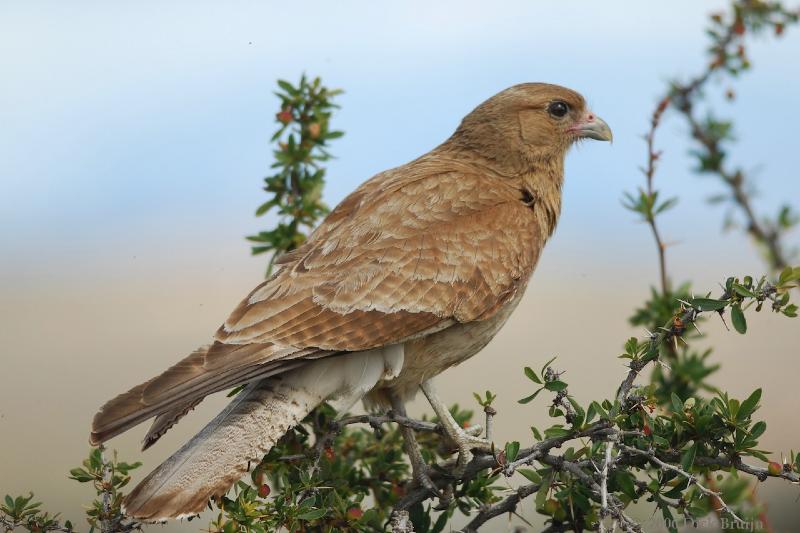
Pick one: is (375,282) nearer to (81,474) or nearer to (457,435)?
(457,435)

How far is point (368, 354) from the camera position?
465 cm

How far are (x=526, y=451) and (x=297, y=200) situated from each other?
2128 mm

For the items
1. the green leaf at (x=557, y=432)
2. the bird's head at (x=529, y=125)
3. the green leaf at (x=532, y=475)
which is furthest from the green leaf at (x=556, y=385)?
the bird's head at (x=529, y=125)

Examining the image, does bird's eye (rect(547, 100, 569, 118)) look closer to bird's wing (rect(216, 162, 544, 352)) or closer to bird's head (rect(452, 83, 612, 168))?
bird's head (rect(452, 83, 612, 168))

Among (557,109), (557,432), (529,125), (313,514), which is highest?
(557,109)

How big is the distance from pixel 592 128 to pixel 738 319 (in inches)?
109

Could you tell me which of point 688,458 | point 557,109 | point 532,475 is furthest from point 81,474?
point 557,109

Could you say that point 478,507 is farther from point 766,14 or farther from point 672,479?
point 766,14

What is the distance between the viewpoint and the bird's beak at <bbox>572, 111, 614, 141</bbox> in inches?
245

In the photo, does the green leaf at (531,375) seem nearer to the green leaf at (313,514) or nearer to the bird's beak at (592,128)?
the green leaf at (313,514)

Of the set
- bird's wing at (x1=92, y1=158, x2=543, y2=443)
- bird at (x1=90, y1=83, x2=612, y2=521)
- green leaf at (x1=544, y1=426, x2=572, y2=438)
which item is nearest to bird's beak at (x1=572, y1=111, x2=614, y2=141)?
bird at (x1=90, y1=83, x2=612, y2=521)

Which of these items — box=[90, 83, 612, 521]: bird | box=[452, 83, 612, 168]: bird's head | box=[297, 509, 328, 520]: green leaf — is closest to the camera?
box=[297, 509, 328, 520]: green leaf

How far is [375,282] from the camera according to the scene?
468 centimetres

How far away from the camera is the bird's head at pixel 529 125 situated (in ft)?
19.7
